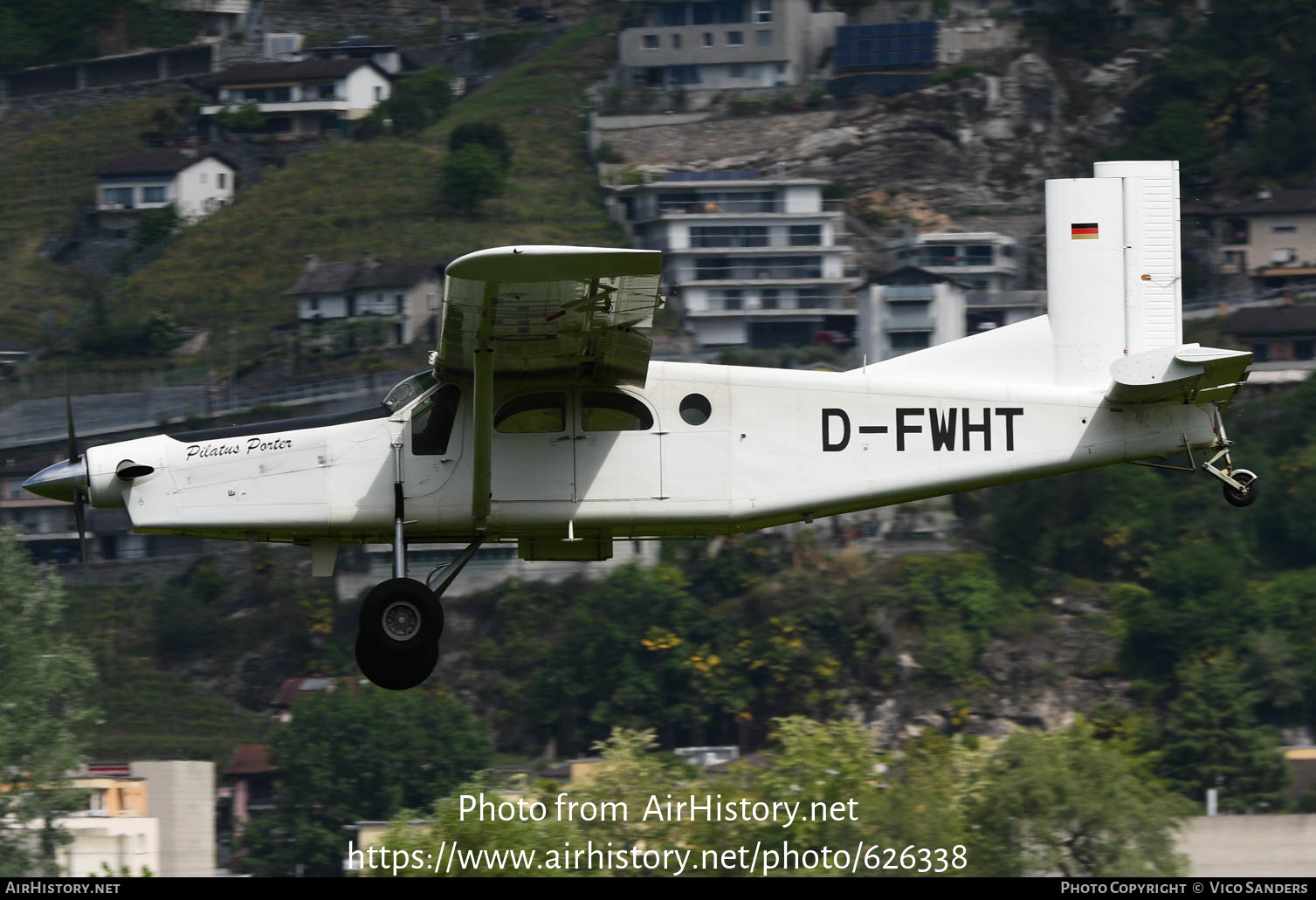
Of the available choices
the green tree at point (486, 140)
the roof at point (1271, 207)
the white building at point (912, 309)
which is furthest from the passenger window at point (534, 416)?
the green tree at point (486, 140)

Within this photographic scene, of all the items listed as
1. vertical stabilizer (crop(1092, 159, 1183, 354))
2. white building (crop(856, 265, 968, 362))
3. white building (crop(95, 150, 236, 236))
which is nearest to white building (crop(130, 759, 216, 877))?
vertical stabilizer (crop(1092, 159, 1183, 354))

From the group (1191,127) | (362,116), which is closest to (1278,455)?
(1191,127)

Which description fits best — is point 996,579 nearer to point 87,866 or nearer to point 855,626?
point 855,626

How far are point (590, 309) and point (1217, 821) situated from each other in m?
42.3

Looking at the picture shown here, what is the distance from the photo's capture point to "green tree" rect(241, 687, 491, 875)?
70.8 metres

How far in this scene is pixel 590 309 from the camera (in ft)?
43.9

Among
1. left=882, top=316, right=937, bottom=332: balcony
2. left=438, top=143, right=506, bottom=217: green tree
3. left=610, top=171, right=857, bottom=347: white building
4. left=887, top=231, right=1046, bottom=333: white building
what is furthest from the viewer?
left=438, top=143, right=506, bottom=217: green tree

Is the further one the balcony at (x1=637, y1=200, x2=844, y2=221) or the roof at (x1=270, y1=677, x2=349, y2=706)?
the balcony at (x1=637, y1=200, x2=844, y2=221)

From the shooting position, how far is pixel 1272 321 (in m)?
109

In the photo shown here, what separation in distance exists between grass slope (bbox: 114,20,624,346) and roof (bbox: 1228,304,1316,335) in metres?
37.2

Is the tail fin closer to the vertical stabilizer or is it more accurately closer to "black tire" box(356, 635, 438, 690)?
the vertical stabilizer

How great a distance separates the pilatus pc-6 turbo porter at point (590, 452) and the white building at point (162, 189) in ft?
394

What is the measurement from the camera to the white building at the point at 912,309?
338 feet

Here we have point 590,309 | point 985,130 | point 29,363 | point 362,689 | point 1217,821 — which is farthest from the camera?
point 985,130
